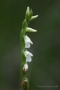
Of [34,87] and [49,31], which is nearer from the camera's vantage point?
[34,87]

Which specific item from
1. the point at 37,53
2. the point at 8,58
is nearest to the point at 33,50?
the point at 37,53

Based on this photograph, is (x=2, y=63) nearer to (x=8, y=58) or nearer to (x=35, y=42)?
(x=8, y=58)

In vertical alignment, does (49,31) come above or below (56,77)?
above

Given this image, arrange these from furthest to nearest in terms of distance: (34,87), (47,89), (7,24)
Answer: (7,24) → (47,89) → (34,87)

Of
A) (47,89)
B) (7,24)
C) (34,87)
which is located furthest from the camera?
(7,24)

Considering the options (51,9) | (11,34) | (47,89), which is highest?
(51,9)

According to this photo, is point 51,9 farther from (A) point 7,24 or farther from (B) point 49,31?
(A) point 7,24
